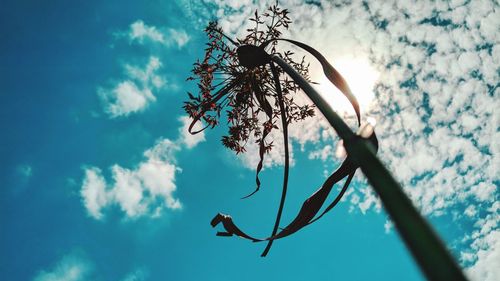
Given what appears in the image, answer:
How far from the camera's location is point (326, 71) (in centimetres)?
230

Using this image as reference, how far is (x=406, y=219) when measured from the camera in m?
0.85

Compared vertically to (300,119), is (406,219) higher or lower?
lower

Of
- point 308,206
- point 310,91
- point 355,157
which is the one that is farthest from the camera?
point 308,206

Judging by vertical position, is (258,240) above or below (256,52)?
below

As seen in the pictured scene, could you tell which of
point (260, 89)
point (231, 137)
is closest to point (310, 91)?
point (260, 89)

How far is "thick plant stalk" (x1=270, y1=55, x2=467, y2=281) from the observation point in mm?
722

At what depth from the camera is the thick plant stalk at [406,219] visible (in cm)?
72

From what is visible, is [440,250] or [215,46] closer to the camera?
[440,250]

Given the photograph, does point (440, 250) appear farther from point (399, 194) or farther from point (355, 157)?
point (355, 157)

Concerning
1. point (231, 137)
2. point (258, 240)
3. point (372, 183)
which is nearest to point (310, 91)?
point (372, 183)

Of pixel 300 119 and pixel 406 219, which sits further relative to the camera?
pixel 300 119

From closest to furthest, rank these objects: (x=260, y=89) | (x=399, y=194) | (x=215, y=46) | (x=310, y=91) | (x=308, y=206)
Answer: (x=399, y=194) < (x=310, y=91) < (x=308, y=206) < (x=260, y=89) < (x=215, y=46)

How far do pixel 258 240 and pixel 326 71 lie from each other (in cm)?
127

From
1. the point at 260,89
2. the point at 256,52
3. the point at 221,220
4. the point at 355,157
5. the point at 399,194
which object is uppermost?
the point at 260,89
